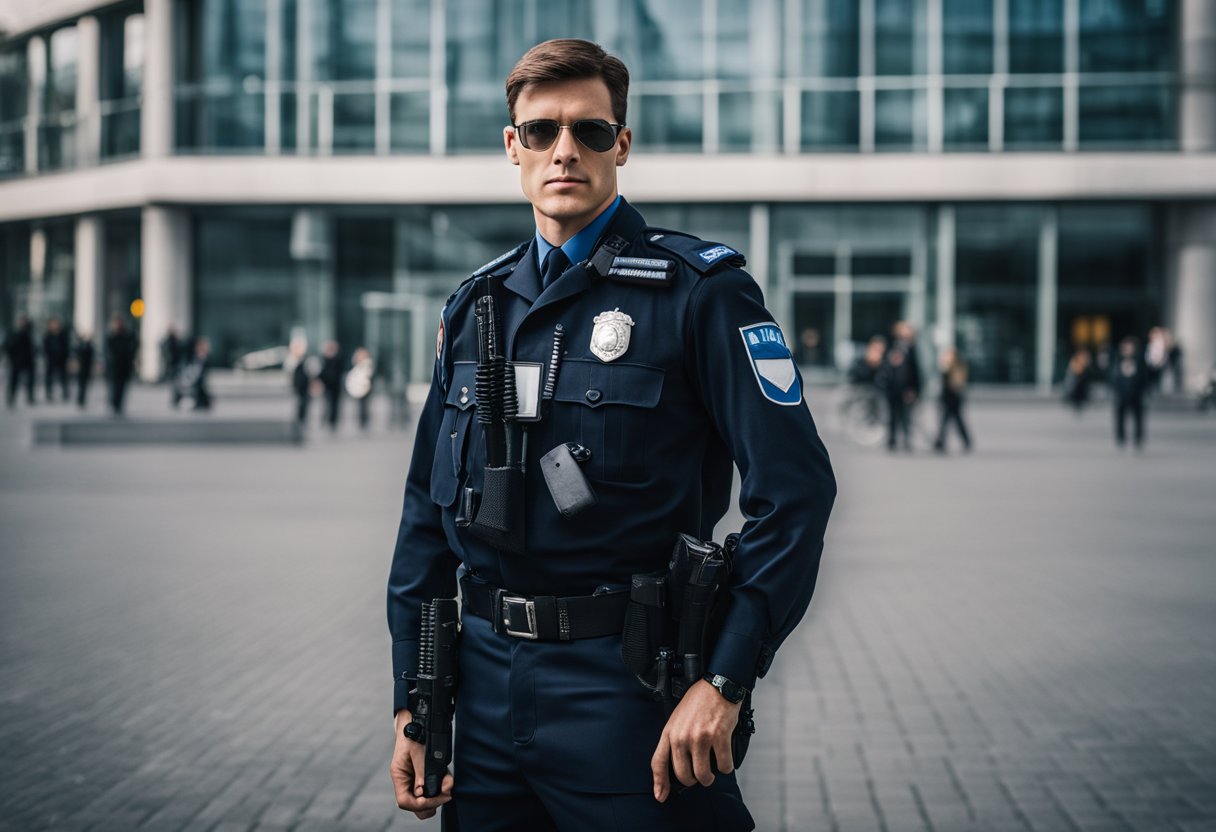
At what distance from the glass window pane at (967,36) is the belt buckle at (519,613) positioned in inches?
1378

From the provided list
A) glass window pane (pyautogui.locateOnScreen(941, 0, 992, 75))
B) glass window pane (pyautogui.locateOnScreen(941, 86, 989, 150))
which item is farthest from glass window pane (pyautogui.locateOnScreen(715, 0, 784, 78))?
glass window pane (pyautogui.locateOnScreen(941, 86, 989, 150))

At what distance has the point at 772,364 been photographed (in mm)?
2227

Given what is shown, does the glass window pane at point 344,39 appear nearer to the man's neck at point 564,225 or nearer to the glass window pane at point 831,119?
the glass window pane at point 831,119

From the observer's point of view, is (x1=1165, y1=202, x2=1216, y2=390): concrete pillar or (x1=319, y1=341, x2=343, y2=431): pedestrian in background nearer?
(x1=319, y1=341, x2=343, y2=431): pedestrian in background

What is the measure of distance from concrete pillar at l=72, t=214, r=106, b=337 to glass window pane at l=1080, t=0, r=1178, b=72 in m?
28.5

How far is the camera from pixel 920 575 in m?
9.14

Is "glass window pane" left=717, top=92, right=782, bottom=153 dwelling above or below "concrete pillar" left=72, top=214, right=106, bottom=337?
above

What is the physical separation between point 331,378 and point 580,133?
2295 centimetres

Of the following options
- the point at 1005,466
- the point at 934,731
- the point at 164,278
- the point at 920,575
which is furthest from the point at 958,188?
the point at 934,731

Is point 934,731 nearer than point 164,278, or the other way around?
point 934,731

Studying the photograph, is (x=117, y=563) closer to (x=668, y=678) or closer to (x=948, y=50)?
(x=668, y=678)

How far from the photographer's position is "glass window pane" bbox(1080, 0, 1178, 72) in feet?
114

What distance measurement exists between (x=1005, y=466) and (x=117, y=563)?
11660 mm

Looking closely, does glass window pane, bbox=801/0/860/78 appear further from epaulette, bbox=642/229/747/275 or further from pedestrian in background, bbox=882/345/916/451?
epaulette, bbox=642/229/747/275
